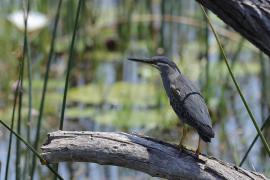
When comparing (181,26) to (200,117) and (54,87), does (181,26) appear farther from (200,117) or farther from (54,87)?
(200,117)

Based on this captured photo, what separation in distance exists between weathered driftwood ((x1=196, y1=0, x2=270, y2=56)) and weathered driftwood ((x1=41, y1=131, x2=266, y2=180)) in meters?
0.50

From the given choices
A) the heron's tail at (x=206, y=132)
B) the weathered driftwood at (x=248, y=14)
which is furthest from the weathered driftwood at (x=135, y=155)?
the weathered driftwood at (x=248, y=14)

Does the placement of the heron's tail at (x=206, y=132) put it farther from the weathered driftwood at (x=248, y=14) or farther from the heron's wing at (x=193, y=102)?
the weathered driftwood at (x=248, y=14)

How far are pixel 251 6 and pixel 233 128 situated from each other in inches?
95.3

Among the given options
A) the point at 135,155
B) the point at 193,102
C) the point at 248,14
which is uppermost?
the point at 248,14

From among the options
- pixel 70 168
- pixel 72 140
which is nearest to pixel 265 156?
pixel 70 168

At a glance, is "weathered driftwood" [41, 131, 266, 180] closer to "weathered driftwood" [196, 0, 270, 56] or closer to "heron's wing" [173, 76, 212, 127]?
"heron's wing" [173, 76, 212, 127]

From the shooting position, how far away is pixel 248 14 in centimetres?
255

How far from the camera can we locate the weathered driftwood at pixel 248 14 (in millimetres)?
2543

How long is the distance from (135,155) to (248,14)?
0.68 m

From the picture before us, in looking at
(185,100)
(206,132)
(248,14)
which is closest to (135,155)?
(206,132)

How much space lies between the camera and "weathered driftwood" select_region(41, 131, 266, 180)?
224cm

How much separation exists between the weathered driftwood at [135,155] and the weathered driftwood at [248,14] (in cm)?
50

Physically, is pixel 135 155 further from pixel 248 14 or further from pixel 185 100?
pixel 248 14
